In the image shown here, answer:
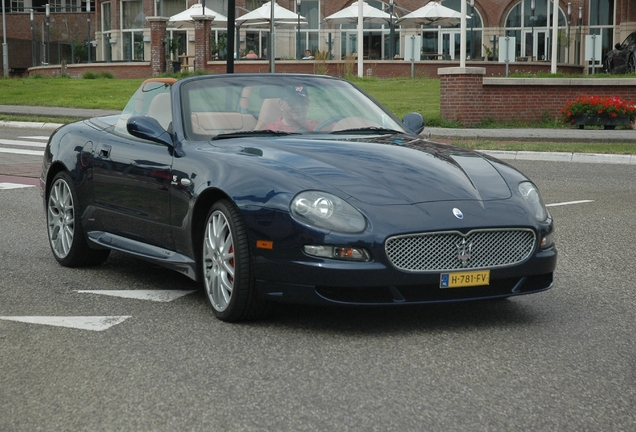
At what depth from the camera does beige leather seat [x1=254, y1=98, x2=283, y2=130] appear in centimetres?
665

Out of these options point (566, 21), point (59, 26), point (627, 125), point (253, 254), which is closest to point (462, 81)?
point (627, 125)

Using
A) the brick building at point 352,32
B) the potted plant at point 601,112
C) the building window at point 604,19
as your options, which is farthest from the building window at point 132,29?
the potted plant at point 601,112

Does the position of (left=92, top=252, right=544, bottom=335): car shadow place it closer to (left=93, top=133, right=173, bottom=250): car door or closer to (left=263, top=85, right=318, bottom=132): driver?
(left=93, top=133, right=173, bottom=250): car door

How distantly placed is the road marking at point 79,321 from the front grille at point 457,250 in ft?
5.30

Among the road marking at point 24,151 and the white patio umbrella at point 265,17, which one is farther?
the white patio umbrella at point 265,17

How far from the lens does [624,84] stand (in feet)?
84.5

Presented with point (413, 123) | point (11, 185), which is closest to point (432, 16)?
point (11, 185)

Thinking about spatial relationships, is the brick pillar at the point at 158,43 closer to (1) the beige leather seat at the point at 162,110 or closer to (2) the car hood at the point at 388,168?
(1) the beige leather seat at the point at 162,110

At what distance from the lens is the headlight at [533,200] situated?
5.77 metres

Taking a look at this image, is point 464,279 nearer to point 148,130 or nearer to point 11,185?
point 148,130

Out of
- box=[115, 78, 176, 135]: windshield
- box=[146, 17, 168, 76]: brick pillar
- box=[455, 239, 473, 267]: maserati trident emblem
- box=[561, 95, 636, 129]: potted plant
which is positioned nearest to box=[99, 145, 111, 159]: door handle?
box=[115, 78, 176, 135]: windshield

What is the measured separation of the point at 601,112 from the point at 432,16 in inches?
822

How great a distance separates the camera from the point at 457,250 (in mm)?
5363

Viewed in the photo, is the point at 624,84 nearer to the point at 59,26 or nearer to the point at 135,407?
the point at 135,407
